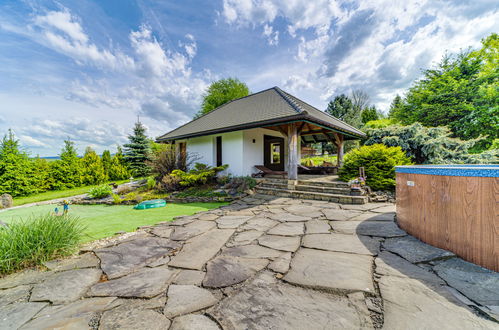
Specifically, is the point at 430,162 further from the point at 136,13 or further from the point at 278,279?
the point at 136,13

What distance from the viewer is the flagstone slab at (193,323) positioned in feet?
4.14

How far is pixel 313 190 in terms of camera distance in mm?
6242

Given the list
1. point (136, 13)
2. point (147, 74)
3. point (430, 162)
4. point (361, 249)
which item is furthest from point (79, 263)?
point (147, 74)

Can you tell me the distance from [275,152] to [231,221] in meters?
7.88

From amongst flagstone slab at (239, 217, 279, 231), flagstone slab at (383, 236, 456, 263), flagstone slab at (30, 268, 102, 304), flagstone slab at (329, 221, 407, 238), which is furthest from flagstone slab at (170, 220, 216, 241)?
flagstone slab at (383, 236, 456, 263)

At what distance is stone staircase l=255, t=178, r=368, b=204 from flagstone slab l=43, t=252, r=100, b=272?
17.2 ft

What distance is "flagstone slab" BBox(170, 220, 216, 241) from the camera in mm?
3102

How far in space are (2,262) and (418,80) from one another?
2431cm

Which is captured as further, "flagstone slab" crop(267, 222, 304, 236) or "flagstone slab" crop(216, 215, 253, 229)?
"flagstone slab" crop(216, 215, 253, 229)

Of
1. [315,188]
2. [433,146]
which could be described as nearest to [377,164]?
[315,188]

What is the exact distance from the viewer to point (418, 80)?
1611 centimetres

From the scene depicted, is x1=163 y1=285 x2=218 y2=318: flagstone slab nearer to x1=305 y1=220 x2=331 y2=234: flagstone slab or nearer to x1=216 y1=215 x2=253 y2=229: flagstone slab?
x1=216 y1=215 x2=253 y2=229: flagstone slab

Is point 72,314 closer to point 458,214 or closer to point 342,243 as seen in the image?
point 342,243

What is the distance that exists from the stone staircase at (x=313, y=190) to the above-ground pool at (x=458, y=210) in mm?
2517
